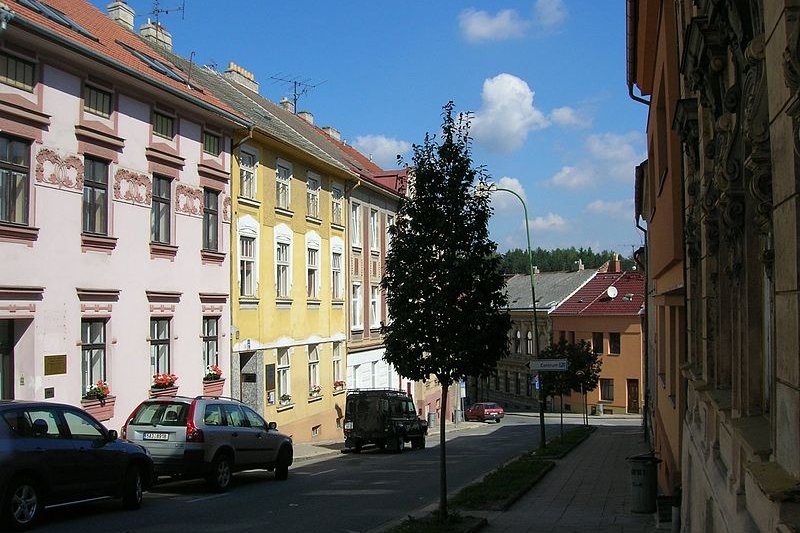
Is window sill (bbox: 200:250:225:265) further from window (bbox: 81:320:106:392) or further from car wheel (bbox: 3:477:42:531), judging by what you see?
car wheel (bbox: 3:477:42:531)

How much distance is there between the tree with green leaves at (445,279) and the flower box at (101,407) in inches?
365

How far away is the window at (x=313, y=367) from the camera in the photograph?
1324 inches

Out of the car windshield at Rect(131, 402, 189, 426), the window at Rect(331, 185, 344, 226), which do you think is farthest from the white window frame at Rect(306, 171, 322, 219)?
the car windshield at Rect(131, 402, 189, 426)

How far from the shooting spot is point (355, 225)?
3916 centimetres

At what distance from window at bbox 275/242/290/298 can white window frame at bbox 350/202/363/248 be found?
24.2 feet

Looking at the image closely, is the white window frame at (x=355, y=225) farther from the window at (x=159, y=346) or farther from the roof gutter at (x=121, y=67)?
the window at (x=159, y=346)

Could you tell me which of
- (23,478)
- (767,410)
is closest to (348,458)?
(23,478)

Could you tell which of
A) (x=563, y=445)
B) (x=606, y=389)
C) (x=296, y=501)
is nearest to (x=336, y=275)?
(x=563, y=445)

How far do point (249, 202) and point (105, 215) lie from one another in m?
7.54

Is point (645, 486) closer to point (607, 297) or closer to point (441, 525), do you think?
point (441, 525)

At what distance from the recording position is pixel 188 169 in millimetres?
24250

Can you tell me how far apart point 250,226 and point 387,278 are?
1507cm

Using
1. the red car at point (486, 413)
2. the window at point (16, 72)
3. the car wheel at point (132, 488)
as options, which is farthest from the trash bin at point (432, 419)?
the car wheel at point (132, 488)

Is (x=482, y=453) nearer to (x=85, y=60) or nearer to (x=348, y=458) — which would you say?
(x=348, y=458)
